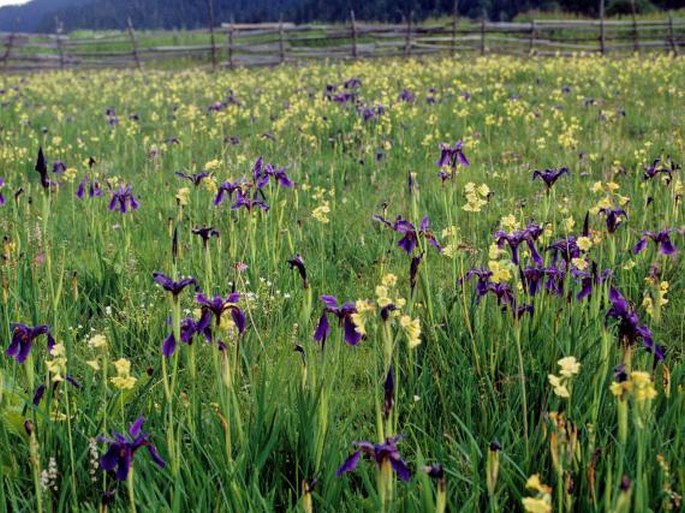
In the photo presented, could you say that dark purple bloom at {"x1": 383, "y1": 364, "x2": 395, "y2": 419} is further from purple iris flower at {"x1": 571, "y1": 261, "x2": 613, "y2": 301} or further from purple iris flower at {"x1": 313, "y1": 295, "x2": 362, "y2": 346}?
purple iris flower at {"x1": 571, "y1": 261, "x2": 613, "y2": 301}

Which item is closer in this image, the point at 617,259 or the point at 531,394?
the point at 531,394

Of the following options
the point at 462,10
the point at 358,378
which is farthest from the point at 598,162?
the point at 462,10

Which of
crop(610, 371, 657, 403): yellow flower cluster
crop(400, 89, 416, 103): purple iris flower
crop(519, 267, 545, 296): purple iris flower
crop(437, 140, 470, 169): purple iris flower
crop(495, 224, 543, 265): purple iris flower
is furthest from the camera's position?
crop(400, 89, 416, 103): purple iris flower

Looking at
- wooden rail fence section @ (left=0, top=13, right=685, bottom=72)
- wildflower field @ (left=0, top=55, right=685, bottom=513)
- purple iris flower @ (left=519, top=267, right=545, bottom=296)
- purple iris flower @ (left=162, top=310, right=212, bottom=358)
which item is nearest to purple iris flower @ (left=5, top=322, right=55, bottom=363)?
wildflower field @ (left=0, top=55, right=685, bottom=513)

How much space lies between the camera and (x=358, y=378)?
8.71ft

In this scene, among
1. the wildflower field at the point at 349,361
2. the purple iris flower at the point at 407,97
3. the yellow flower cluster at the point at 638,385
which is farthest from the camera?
the purple iris flower at the point at 407,97

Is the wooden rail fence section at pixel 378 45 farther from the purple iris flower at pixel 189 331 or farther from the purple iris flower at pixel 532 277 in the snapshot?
the purple iris flower at pixel 189 331

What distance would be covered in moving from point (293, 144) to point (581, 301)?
18.0 ft

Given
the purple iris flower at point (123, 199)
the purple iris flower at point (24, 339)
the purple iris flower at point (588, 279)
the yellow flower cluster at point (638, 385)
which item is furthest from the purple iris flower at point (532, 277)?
the purple iris flower at point (123, 199)

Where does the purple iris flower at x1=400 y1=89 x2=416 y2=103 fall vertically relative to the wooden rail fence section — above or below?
below

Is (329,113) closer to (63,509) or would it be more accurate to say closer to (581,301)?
(581,301)

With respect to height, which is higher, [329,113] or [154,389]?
[329,113]

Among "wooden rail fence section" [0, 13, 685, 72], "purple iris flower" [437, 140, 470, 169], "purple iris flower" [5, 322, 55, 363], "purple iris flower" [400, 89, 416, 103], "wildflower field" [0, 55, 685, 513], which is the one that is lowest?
"wildflower field" [0, 55, 685, 513]

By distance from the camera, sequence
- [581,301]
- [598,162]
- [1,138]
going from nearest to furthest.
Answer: [581,301] < [598,162] < [1,138]
